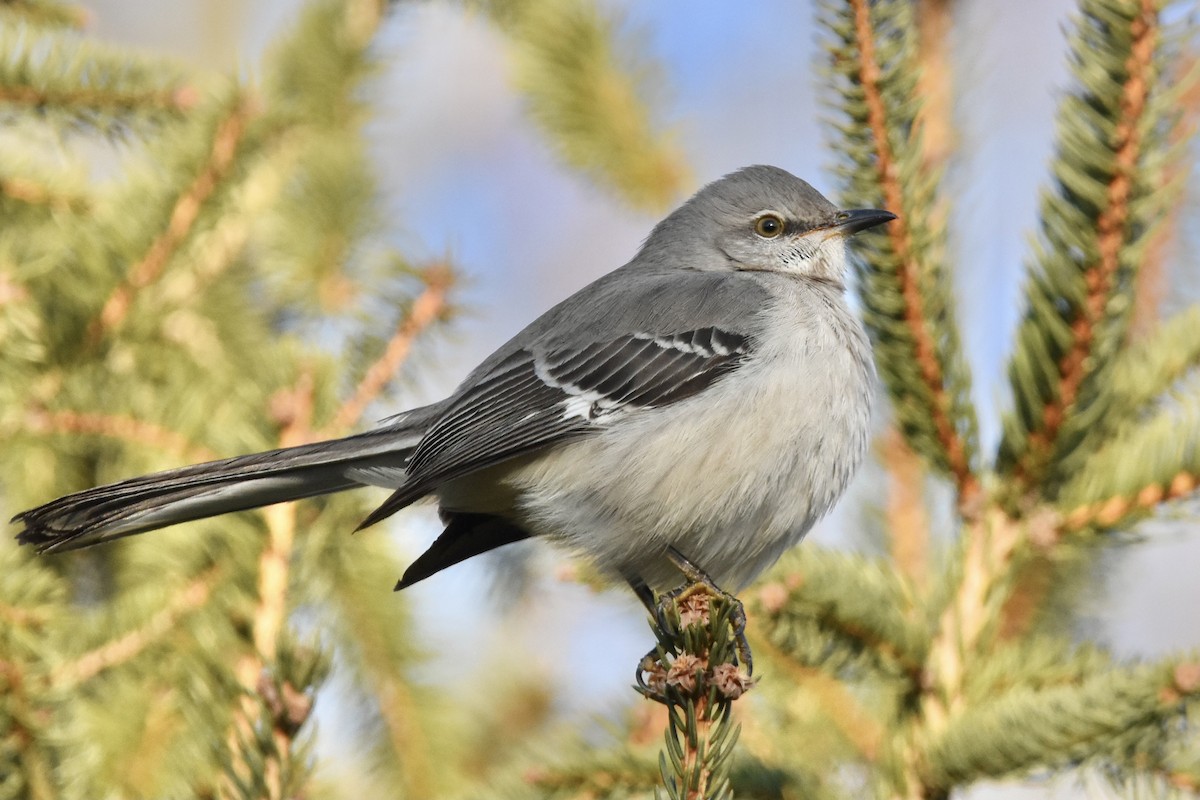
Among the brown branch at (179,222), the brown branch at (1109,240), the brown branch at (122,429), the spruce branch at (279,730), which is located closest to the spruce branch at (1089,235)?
the brown branch at (1109,240)

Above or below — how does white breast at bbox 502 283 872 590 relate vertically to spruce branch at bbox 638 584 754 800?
above

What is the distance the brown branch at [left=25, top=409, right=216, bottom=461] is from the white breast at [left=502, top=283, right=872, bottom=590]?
808 mm

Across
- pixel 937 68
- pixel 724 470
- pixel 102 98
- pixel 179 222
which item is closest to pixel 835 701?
pixel 724 470

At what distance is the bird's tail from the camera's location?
240 cm

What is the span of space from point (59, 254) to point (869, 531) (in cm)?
232

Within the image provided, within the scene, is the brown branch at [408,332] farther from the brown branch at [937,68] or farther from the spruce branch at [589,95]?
the brown branch at [937,68]

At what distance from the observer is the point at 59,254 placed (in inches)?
122

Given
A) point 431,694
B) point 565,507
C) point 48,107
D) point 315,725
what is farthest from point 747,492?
point 48,107

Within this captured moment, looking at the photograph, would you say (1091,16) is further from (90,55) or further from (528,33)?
(90,55)

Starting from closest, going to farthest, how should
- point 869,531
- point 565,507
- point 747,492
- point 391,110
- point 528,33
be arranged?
1. point 747,492
2. point 565,507
3. point 869,531
4. point 528,33
5. point 391,110

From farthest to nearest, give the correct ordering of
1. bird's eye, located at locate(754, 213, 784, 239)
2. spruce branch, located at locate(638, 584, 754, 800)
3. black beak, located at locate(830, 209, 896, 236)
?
bird's eye, located at locate(754, 213, 784, 239) < black beak, located at locate(830, 209, 896, 236) < spruce branch, located at locate(638, 584, 754, 800)

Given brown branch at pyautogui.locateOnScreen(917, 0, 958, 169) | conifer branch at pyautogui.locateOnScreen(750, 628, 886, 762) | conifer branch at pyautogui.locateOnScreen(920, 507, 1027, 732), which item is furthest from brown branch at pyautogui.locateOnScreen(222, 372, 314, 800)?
brown branch at pyautogui.locateOnScreen(917, 0, 958, 169)

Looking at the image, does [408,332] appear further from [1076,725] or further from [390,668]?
[1076,725]

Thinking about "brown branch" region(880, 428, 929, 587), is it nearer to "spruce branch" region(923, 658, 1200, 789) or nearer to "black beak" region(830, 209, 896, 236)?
"black beak" region(830, 209, 896, 236)
